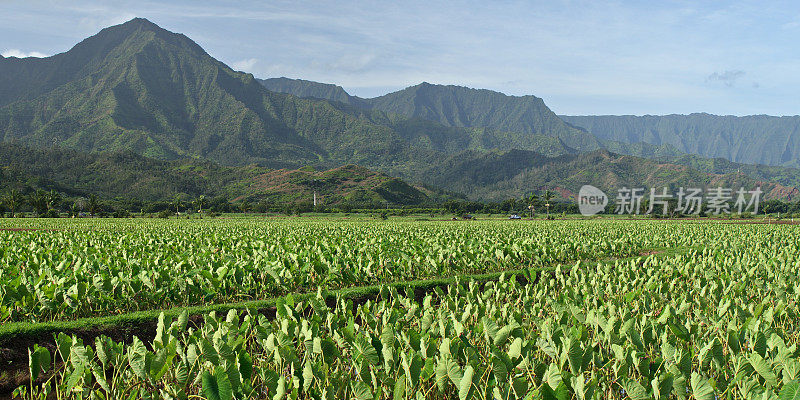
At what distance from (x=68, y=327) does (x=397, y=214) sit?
3086 inches

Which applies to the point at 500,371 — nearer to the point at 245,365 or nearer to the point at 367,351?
the point at 367,351

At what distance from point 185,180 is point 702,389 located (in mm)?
→ 143407

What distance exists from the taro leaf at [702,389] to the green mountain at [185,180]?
4681 inches

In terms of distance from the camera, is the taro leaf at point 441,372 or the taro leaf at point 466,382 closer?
the taro leaf at point 466,382

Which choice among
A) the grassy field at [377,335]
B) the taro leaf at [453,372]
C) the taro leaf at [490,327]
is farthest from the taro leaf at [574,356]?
the taro leaf at [453,372]

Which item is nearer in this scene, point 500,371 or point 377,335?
point 500,371

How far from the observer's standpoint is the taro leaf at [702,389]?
11.4 ft

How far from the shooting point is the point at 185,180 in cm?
13488

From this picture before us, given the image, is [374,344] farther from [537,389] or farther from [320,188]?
[320,188]

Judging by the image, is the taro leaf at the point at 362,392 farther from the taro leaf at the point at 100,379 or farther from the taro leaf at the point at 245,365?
the taro leaf at the point at 100,379

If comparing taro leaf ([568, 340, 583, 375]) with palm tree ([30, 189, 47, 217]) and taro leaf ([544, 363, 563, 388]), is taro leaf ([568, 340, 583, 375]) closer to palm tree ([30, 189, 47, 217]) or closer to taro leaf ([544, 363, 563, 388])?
taro leaf ([544, 363, 563, 388])

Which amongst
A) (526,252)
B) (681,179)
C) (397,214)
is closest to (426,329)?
(526,252)

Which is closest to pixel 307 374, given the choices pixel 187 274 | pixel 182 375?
pixel 182 375

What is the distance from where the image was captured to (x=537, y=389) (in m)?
3.77
